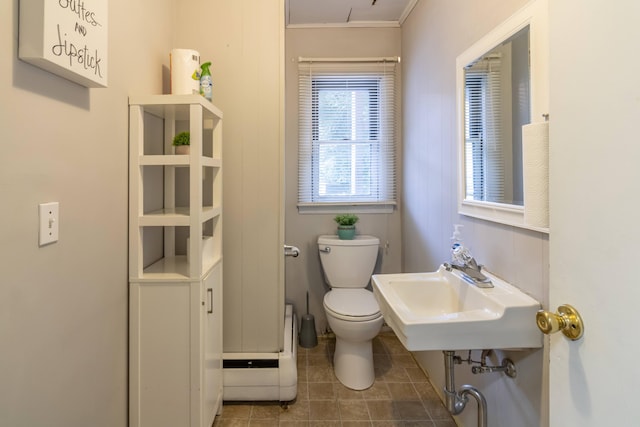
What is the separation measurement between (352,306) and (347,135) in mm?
1336

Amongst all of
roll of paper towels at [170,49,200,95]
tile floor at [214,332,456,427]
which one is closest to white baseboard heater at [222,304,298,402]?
tile floor at [214,332,456,427]

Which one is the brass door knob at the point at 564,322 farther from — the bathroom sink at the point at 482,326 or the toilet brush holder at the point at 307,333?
the toilet brush holder at the point at 307,333

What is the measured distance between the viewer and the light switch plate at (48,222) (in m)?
0.77

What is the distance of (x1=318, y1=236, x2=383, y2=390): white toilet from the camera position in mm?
1854

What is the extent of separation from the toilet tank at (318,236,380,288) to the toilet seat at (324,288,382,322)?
88 millimetres

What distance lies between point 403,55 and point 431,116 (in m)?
0.83

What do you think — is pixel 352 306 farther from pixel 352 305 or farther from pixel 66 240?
pixel 66 240

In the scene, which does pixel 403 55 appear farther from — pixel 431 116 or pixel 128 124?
pixel 128 124

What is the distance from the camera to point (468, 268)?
1.32 meters

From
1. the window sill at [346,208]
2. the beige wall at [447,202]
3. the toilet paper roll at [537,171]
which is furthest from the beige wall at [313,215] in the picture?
the toilet paper roll at [537,171]

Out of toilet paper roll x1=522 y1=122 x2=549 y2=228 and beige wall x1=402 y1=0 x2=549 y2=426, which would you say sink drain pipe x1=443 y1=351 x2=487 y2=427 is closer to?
beige wall x1=402 y1=0 x2=549 y2=426

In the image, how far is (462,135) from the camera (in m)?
1.57

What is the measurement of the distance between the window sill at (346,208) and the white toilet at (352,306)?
8.9 inches

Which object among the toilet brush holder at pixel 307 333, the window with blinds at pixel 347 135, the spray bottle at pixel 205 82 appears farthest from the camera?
the window with blinds at pixel 347 135
